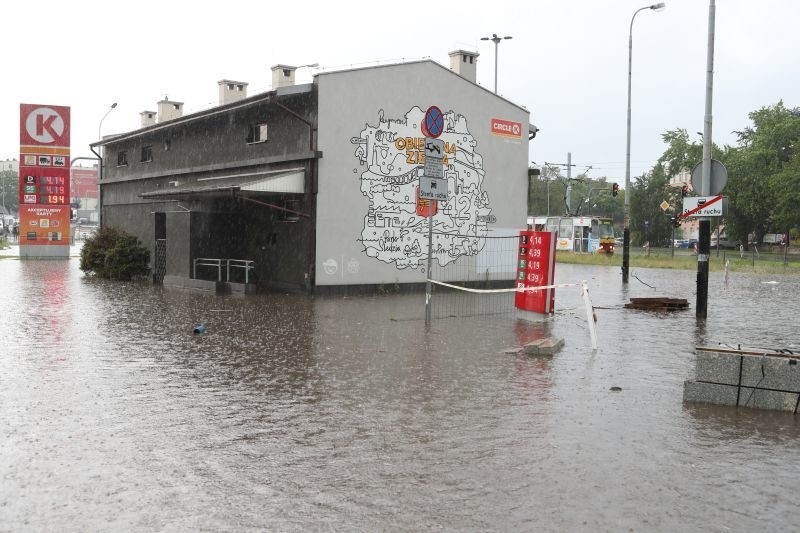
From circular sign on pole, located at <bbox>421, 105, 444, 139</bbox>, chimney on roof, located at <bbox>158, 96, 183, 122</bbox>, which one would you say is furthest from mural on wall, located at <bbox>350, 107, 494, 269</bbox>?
chimney on roof, located at <bbox>158, 96, 183, 122</bbox>

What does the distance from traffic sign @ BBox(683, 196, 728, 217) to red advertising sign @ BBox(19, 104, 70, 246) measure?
33406 millimetres

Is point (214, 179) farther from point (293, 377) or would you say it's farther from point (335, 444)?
point (335, 444)

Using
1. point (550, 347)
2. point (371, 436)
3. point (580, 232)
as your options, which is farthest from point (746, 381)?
point (580, 232)

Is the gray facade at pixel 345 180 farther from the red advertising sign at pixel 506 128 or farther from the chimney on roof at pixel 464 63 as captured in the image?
the chimney on roof at pixel 464 63

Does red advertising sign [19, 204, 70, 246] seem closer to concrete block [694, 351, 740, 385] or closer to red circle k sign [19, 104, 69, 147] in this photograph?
red circle k sign [19, 104, 69, 147]

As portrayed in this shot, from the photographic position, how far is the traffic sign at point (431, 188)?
14.1 meters

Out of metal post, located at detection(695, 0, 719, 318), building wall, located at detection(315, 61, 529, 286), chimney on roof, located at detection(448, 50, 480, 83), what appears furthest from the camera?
chimney on roof, located at detection(448, 50, 480, 83)

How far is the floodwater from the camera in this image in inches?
192

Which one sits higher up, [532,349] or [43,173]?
[43,173]

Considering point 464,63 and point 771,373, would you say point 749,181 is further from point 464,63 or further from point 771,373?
point 771,373

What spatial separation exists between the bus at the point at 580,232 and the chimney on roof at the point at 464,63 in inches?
1372

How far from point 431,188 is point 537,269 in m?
3.94

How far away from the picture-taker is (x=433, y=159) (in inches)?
565

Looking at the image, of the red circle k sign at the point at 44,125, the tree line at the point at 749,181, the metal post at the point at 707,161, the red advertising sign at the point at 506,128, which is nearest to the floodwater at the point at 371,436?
the metal post at the point at 707,161
